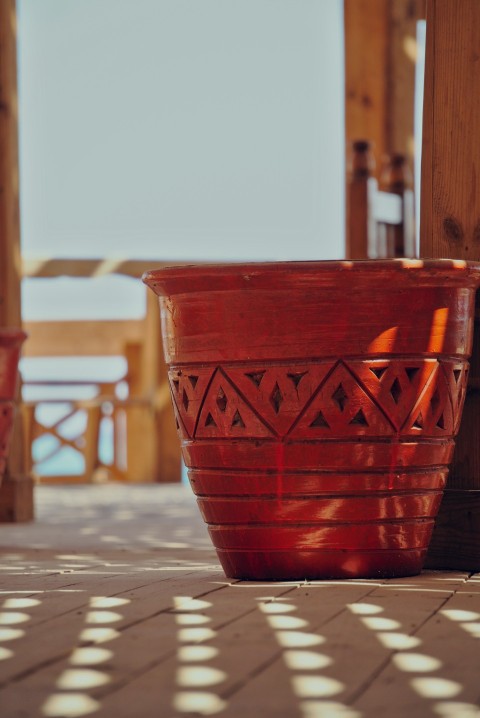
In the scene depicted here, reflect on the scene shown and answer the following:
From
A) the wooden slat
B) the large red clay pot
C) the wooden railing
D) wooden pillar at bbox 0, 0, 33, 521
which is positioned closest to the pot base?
the large red clay pot

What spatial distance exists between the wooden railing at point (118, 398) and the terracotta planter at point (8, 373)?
361 cm

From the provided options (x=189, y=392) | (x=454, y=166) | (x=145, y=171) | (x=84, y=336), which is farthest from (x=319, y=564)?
(x=145, y=171)

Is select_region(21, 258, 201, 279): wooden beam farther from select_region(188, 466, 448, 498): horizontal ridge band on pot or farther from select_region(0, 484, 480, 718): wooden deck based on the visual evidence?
select_region(188, 466, 448, 498): horizontal ridge band on pot

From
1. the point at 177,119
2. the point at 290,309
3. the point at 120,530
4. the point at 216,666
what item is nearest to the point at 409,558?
the point at 290,309

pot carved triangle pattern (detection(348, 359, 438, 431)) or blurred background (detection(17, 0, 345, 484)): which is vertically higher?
blurred background (detection(17, 0, 345, 484))

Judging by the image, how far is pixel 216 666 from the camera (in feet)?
4.26

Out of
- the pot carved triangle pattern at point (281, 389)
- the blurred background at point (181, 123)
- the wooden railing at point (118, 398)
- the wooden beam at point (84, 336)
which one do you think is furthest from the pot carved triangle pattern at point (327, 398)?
the blurred background at point (181, 123)

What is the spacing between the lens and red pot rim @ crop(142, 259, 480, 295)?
1939 mm

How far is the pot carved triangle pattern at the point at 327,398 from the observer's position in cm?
194

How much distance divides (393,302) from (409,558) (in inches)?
18.4

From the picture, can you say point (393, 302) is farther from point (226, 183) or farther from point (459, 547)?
point (226, 183)

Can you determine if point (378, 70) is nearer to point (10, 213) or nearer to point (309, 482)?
point (10, 213)

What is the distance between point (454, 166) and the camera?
2.37 meters

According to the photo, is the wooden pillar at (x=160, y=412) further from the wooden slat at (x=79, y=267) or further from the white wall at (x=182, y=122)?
the white wall at (x=182, y=122)
